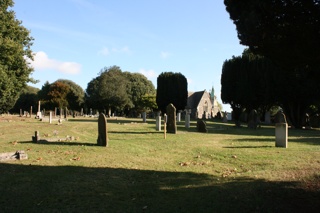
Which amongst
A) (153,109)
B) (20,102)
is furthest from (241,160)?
(20,102)

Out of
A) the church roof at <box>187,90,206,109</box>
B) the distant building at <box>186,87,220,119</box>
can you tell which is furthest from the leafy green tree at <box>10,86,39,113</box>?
the distant building at <box>186,87,220,119</box>

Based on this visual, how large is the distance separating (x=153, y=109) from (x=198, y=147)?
6999 cm

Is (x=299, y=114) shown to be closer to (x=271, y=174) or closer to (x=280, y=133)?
(x=280, y=133)

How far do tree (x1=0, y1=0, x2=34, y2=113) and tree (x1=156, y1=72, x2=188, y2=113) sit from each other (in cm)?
3326

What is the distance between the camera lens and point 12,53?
94.0 ft

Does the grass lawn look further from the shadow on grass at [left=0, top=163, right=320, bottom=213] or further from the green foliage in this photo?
the green foliage

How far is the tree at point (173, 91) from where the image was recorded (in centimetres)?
6388

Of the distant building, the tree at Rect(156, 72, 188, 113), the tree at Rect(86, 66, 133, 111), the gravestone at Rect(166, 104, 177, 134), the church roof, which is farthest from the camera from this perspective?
the church roof

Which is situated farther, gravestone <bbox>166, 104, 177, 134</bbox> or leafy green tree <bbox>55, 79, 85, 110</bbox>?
leafy green tree <bbox>55, 79, 85, 110</bbox>

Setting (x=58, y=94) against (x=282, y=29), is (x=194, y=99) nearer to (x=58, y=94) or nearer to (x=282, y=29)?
(x=58, y=94)

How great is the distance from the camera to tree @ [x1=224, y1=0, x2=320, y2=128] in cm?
628

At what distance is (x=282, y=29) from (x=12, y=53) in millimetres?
27468

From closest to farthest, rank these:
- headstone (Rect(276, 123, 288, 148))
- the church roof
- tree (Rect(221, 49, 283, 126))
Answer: headstone (Rect(276, 123, 288, 148)) < tree (Rect(221, 49, 283, 126)) < the church roof

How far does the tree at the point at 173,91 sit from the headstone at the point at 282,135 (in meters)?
49.6
